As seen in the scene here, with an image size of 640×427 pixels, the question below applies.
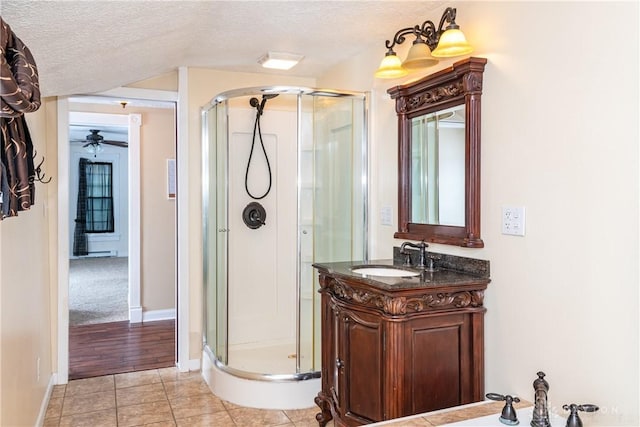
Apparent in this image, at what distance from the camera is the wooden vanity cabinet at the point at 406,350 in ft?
6.52

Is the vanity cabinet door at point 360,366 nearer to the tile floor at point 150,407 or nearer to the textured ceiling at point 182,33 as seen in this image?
the tile floor at point 150,407

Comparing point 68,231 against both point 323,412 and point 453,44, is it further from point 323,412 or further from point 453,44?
point 453,44

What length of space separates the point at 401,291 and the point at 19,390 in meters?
1.75

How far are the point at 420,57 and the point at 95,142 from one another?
7.39 m

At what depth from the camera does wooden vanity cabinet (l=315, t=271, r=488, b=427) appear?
1.99m

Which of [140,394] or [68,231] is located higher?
[68,231]

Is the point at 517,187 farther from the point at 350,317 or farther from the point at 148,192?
the point at 148,192

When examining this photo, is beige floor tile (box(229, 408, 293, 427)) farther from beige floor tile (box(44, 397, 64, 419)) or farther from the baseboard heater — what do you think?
the baseboard heater

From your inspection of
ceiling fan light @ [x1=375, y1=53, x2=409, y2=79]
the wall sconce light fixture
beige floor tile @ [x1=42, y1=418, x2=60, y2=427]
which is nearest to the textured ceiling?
the wall sconce light fixture

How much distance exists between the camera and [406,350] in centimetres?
200

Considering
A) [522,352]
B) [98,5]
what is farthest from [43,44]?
[522,352]

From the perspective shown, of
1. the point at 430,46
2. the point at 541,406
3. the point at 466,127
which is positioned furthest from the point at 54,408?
the point at 430,46

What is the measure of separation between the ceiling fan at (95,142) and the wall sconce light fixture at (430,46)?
22.0 ft

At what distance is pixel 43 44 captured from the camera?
1778 millimetres
